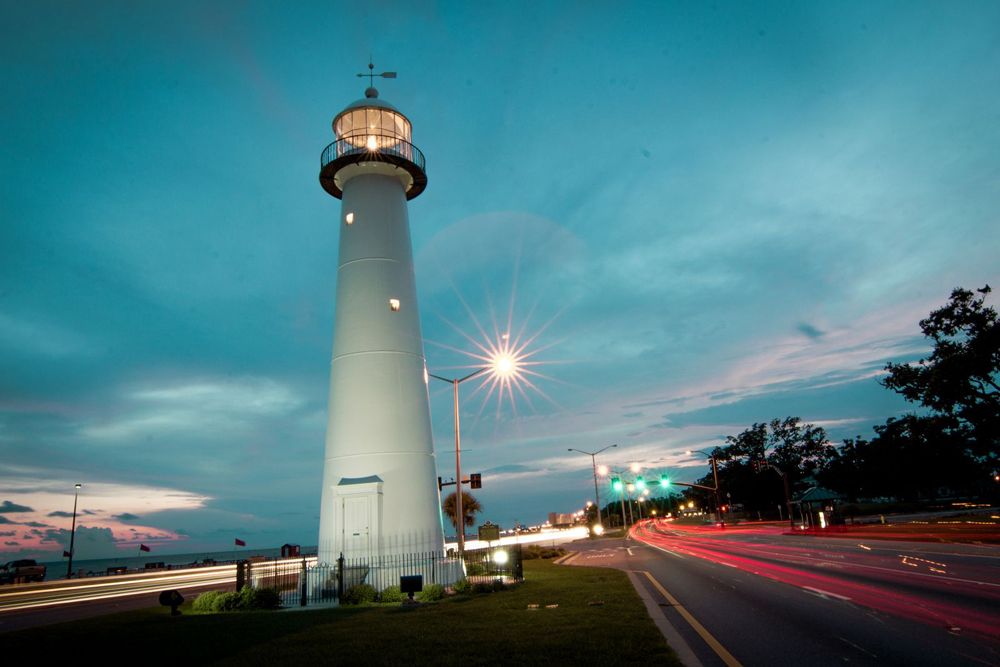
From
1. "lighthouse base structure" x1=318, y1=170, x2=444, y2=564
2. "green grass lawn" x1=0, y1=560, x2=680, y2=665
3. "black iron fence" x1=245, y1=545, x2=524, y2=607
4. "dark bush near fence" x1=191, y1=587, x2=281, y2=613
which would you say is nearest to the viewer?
"green grass lawn" x1=0, y1=560, x2=680, y2=665

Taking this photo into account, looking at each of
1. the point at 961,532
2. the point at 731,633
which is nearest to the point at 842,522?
the point at 961,532

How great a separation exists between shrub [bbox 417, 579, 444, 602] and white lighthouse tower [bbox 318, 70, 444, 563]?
2706 millimetres

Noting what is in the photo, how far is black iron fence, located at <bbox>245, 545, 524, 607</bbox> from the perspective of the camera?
61.7ft

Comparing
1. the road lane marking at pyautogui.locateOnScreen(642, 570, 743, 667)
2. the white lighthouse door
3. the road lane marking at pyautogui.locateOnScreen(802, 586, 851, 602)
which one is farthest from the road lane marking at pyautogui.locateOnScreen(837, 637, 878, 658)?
the white lighthouse door

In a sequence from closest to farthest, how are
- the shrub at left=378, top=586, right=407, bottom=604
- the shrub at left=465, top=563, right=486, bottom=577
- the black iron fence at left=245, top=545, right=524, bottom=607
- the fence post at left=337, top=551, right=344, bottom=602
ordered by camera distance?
the shrub at left=378, top=586, right=407, bottom=604, the fence post at left=337, top=551, right=344, bottom=602, the black iron fence at left=245, top=545, right=524, bottom=607, the shrub at left=465, top=563, right=486, bottom=577

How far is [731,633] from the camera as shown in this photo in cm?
1018

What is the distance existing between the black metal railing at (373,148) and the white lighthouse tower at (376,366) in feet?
0.13

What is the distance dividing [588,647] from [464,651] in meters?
1.89

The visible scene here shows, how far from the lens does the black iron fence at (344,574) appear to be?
741 inches

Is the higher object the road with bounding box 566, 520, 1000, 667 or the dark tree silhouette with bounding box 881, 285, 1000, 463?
the dark tree silhouette with bounding box 881, 285, 1000, 463

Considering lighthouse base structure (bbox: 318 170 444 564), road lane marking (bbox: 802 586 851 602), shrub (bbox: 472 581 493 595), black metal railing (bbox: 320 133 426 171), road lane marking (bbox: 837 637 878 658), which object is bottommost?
road lane marking (bbox: 802 586 851 602)

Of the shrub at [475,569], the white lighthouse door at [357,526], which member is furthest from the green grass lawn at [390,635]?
the shrub at [475,569]

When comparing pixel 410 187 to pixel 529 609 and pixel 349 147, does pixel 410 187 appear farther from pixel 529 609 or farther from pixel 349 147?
pixel 529 609

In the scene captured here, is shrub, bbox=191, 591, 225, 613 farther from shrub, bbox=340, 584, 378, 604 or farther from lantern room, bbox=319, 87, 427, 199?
lantern room, bbox=319, 87, 427, 199
